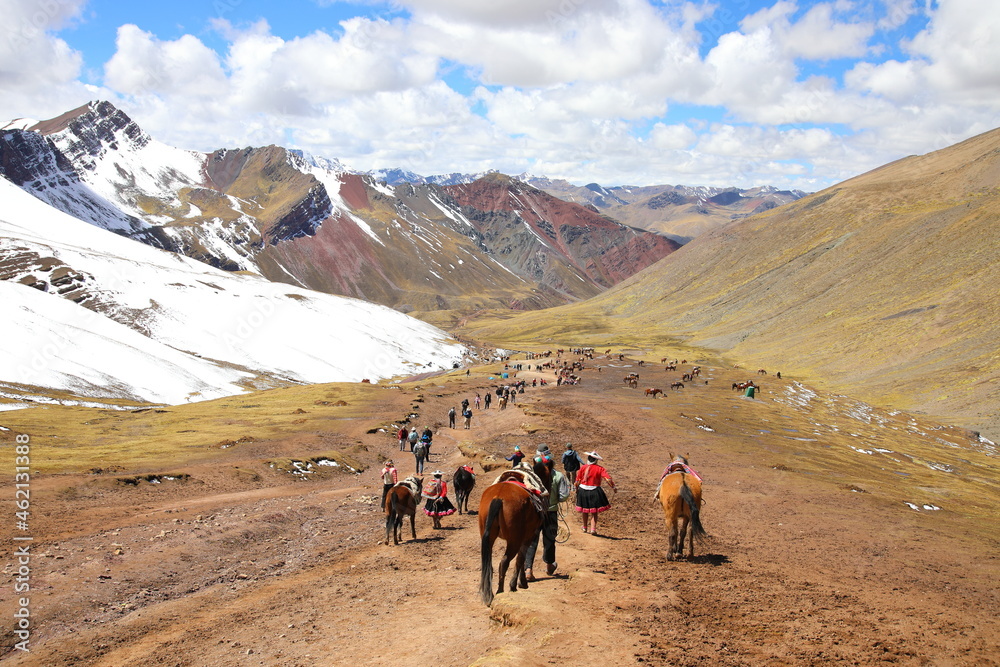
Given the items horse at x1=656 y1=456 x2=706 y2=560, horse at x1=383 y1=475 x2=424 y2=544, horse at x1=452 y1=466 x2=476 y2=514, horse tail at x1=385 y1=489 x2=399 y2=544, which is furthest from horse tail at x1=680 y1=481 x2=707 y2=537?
horse at x1=452 y1=466 x2=476 y2=514

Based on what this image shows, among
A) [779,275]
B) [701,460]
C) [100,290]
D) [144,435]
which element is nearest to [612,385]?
[701,460]

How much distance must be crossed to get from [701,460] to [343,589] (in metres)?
26.7

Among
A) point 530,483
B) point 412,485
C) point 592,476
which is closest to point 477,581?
point 530,483

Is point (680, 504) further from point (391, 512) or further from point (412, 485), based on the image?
point (391, 512)

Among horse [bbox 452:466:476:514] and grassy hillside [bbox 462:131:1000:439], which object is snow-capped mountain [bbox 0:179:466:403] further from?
grassy hillside [bbox 462:131:1000:439]

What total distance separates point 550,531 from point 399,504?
287 inches

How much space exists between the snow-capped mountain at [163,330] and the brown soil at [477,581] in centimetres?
5291

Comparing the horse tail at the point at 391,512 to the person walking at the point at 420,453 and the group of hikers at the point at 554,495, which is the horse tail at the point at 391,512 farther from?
the person walking at the point at 420,453

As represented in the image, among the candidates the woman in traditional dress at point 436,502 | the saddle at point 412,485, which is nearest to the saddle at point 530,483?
the saddle at point 412,485

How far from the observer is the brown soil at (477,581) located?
38.7 ft

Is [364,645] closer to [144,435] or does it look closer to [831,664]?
[831,664]

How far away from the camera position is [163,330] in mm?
111062

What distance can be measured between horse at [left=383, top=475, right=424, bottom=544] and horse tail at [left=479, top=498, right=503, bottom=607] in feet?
24.8

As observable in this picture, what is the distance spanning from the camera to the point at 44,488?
2677cm
